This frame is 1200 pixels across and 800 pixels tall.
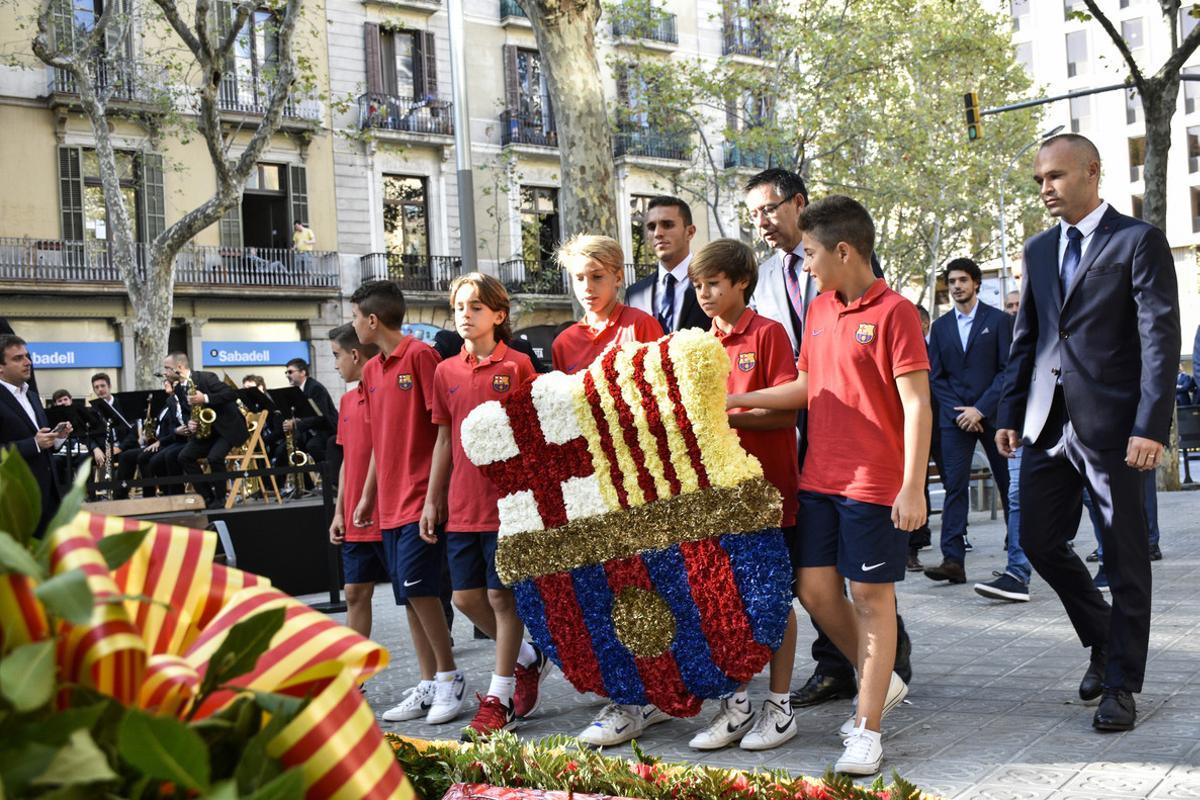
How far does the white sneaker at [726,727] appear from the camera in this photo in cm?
490

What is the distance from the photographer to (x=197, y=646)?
98cm

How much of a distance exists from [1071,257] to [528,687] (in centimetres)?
288

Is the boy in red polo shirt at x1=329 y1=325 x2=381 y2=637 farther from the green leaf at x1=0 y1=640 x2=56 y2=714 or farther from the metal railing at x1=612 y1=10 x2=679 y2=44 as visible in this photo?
the metal railing at x1=612 y1=10 x2=679 y2=44

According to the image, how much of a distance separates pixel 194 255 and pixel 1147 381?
2911 centimetres

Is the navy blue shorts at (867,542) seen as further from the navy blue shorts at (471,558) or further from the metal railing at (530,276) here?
the metal railing at (530,276)

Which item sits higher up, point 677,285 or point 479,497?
point 677,285

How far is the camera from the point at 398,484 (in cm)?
607

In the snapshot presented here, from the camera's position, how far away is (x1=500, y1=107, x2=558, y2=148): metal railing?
36094 mm

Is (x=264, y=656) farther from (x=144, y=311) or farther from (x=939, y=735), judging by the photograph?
(x=144, y=311)

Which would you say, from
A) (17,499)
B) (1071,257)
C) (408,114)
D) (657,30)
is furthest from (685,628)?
(657,30)

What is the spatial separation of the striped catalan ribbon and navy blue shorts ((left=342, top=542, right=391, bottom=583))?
17.9 feet

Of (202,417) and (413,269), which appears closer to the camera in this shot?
(202,417)

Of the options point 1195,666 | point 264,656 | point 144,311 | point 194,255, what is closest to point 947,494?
point 1195,666

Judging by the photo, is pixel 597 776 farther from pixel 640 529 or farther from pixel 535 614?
pixel 535 614
